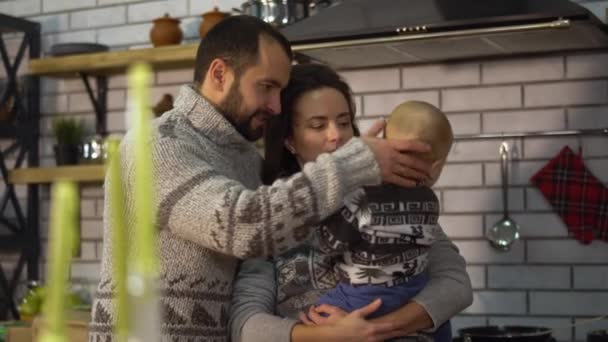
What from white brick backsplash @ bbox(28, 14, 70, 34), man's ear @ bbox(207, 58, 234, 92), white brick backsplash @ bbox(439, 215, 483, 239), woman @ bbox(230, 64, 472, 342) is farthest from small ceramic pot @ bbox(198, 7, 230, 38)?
man's ear @ bbox(207, 58, 234, 92)

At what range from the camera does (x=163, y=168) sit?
4.76 ft

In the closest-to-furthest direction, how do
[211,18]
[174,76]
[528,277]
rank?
1. [528,277]
2. [211,18]
3. [174,76]

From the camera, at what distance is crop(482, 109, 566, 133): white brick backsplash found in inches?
136

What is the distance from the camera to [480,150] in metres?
3.54

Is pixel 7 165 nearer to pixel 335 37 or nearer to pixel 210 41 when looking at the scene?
pixel 335 37

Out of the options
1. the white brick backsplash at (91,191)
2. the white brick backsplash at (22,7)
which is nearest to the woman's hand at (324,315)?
the white brick backsplash at (91,191)

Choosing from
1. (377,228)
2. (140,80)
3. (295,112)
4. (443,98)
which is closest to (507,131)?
(443,98)

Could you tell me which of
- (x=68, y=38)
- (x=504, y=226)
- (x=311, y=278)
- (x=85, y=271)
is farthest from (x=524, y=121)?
(x=68, y=38)

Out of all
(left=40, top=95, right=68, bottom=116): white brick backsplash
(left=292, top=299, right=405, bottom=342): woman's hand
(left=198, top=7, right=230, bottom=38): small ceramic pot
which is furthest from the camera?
(left=40, top=95, right=68, bottom=116): white brick backsplash

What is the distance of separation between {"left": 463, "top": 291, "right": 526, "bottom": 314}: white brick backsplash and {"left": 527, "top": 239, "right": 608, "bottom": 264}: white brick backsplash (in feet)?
0.50

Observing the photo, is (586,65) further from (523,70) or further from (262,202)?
(262,202)

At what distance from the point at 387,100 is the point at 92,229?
5.16 ft

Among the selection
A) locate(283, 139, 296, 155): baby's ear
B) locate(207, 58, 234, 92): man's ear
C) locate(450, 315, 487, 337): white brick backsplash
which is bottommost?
locate(450, 315, 487, 337): white brick backsplash

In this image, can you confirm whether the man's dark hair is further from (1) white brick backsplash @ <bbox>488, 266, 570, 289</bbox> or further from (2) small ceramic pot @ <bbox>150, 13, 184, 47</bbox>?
(2) small ceramic pot @ <bbox>150, 13, 184, 47</bbox>
